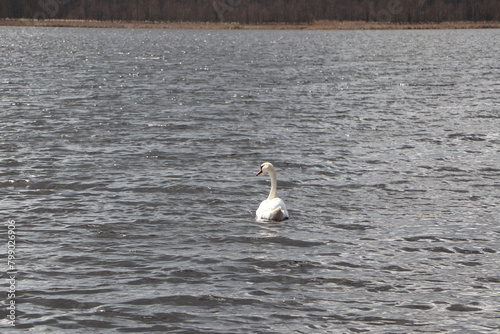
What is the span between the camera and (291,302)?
13227 mm

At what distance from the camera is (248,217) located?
61.3 ft

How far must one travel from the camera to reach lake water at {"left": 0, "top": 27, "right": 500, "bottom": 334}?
510 inches

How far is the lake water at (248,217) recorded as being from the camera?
1295cm

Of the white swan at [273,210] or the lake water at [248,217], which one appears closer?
the lake water at [248,217]

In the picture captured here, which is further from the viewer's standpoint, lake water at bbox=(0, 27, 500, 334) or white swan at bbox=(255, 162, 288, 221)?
white swan at bbox=(255, 162, 288, 221)

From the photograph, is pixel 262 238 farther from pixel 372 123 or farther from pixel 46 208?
pixel 372 123

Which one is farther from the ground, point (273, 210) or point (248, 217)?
point (273, 210)

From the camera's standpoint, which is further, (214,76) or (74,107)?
(214,76)

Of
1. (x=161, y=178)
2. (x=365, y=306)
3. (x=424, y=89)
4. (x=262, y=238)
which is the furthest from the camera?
(x=424, y=89)

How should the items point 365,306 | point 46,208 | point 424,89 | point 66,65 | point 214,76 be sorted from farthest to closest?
point 66,65
point 214,76
point 424,89
point 46,208
point 365,306

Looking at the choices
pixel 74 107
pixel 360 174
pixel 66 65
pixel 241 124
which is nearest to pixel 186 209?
pixel 360 174

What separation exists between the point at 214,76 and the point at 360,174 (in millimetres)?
38517

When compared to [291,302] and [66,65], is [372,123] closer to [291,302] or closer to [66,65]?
[291,302]

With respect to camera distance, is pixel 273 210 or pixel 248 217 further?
pixel 248 217
